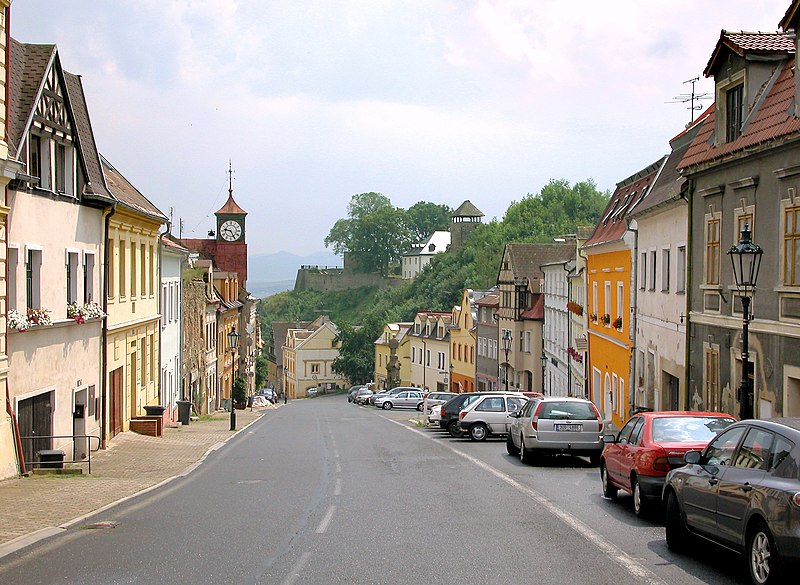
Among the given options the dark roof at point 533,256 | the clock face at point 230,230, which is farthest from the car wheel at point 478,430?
the clock face at point 230,230

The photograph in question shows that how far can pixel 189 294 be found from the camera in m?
45.0

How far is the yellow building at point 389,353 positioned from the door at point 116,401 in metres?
63.3

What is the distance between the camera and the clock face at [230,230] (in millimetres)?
76938

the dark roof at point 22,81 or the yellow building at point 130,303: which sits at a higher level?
the dark roof at point 22,81

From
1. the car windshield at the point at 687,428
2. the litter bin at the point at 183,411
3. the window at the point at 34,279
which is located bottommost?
the litter bin at the point at 183,411

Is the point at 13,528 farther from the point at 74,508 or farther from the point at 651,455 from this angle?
the point at 651,455

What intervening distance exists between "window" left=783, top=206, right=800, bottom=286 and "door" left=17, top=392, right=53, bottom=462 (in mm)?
13946

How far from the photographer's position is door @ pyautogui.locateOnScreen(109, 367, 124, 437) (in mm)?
27469

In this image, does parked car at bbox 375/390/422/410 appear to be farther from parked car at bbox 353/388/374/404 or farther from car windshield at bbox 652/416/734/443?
car windshield at bbox 652/416/734/443

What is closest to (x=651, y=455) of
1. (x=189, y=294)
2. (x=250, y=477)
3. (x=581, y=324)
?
(x=250, y=477)

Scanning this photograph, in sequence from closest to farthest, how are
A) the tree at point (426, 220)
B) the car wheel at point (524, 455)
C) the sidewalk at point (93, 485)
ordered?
the sidewalk at point (93, 485), the car wheel at point (524, 455), the tree at point (426, 220)

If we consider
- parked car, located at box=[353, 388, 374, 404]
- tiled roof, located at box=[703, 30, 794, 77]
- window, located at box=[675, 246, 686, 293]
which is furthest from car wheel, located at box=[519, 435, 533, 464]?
parked car, located at box=[353, 388, 374, 404]

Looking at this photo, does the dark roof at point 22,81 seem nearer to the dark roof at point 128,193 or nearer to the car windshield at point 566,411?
the dark roof at point 128,193

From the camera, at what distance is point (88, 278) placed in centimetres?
2412
